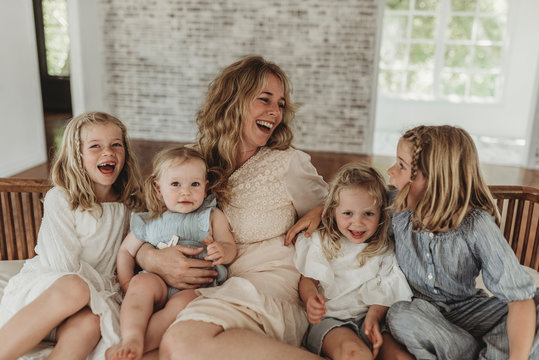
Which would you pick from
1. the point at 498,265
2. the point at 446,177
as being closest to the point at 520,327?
the point at 498,265

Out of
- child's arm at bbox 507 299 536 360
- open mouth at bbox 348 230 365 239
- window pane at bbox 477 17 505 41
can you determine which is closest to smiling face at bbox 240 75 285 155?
open mouth at bbox 348 230 365 239

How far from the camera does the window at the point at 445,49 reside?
7379mm

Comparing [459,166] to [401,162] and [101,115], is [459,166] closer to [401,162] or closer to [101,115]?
[401,162]

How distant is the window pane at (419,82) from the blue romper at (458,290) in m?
6.83

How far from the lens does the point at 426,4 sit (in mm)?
7410

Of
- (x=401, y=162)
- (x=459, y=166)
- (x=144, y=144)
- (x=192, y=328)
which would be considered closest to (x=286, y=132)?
(x=401, y=162)

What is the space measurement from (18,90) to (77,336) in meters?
4.25

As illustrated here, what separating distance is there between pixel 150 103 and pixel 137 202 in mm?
4934

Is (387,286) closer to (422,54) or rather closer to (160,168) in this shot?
(160,168)

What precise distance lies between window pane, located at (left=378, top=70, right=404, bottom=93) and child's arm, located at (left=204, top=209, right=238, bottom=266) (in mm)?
6896

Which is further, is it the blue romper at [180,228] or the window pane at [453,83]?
the window pane at [453,83]

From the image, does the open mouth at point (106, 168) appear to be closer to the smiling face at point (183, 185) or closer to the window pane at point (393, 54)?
the smiling face at point (183, 185)

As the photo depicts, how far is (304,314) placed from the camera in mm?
1665

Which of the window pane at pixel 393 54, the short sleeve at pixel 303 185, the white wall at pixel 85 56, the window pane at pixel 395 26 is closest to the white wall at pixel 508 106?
the window pane at pixel 393 54
